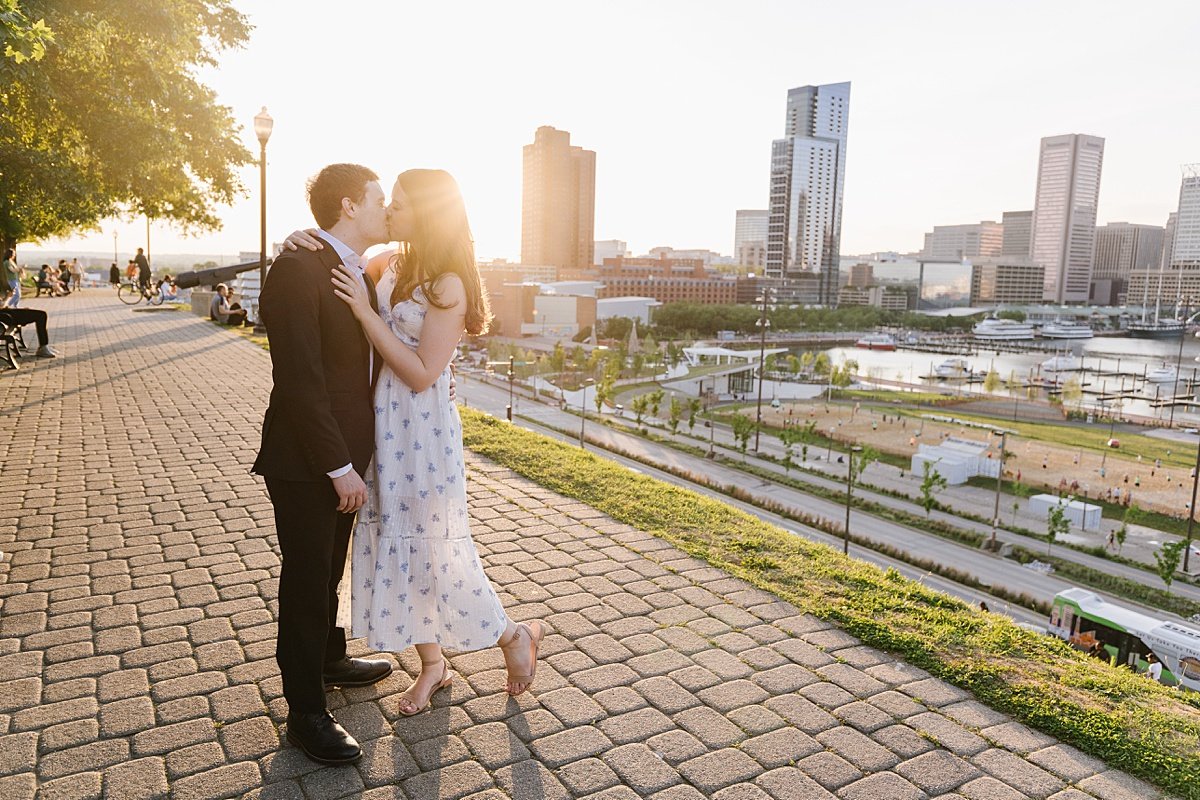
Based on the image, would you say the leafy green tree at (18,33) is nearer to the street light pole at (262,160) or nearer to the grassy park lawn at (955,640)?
the grassy park lawn at (955,640)

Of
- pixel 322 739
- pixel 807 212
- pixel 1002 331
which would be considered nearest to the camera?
pixel 322 739

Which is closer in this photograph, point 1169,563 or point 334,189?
point 334,189

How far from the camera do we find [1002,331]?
12700cm

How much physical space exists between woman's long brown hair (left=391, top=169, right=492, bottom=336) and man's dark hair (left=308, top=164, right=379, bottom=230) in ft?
0.46

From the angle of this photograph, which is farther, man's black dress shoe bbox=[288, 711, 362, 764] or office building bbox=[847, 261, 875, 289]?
office building bbox=[847, 261, 875, 289]

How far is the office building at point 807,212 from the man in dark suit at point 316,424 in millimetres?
157140

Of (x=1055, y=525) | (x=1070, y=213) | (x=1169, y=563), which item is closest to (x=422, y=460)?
(x=1169, y=563)

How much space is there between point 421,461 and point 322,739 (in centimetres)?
96

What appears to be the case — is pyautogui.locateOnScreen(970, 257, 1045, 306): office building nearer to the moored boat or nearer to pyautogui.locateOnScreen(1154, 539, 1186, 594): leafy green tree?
the moored boat

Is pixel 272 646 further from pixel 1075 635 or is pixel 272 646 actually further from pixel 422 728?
pixel 1075 635

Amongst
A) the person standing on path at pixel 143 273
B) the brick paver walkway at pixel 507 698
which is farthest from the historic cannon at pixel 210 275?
the brick paver walkway at pixel 507 698

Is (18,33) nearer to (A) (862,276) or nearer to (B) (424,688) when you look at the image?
(B) (424,688)

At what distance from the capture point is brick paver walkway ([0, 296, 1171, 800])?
8.53ft

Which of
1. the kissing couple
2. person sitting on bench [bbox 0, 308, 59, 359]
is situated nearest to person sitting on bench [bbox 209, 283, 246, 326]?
person sitting on bench [bbox 0, 308, 59, 359]
